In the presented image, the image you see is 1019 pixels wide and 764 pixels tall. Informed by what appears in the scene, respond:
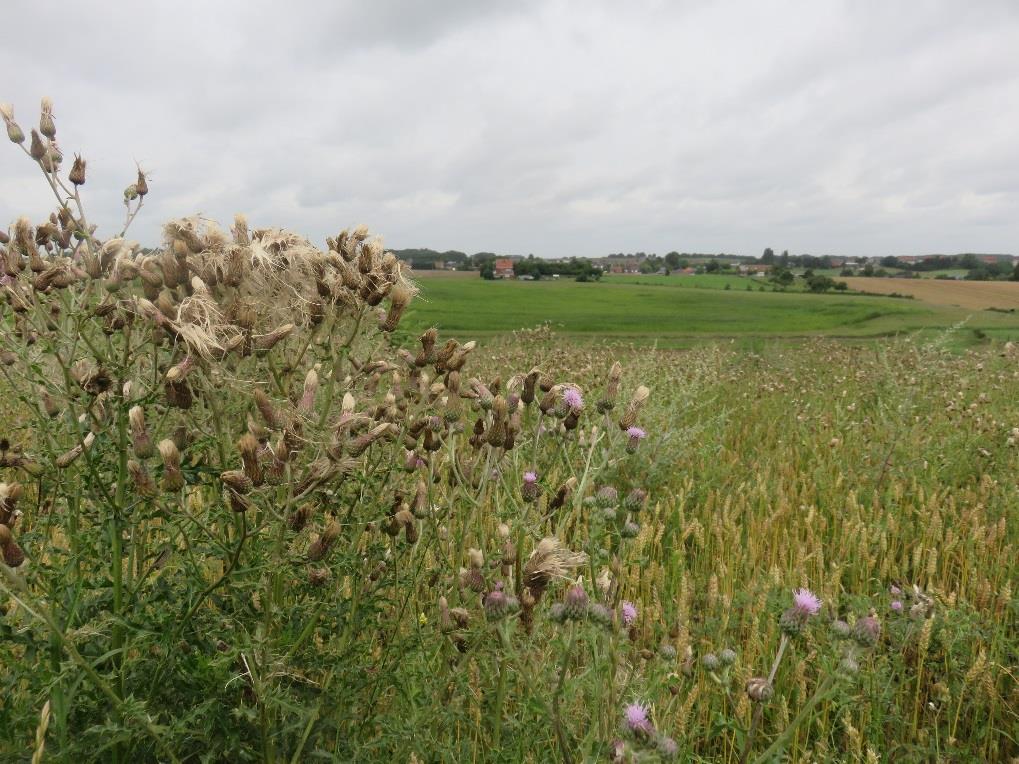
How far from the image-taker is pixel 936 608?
8.59ft

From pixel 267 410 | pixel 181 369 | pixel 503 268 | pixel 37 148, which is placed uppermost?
pixel 503 268

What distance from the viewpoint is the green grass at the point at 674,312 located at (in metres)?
19.6

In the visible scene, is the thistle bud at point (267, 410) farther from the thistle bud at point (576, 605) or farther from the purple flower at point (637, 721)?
the purple flower at point (637, 721)

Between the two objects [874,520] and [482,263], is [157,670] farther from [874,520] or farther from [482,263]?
[482,263]

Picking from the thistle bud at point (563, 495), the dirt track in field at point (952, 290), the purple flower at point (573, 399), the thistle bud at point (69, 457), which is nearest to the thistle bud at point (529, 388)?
the purple flower at point (573, 399)

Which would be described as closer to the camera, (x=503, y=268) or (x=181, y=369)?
(x=181, y=369)

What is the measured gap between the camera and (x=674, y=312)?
2716cm

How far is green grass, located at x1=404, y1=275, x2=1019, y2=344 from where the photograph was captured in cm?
1962

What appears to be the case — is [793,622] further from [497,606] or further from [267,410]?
[267,410]

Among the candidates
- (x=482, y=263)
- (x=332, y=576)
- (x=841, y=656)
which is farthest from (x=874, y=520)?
(x=482, y=263)

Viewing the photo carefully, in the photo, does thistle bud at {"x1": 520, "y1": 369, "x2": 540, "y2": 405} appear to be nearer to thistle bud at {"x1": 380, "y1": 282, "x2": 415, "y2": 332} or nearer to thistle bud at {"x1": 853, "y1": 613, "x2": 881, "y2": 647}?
thistle bud at {"x1": 380, "y1": 282, "x2": 415, "y2": 332}

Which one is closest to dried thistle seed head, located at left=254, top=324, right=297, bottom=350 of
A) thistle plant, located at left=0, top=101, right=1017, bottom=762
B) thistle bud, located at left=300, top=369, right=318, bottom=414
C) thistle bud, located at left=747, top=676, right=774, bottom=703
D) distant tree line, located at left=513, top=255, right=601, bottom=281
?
thistle plant, located at left=0, top=101, right=1017, bottom=762

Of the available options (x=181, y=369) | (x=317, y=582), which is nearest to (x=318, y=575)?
(x=317, y=582)

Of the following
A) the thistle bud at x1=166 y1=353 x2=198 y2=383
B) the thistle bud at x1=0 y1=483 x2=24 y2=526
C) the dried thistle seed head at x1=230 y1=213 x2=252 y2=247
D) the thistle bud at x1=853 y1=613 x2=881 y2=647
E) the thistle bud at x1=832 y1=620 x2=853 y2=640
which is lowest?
the thistle bud at x1=853 y1=613 x2=881 y2=647
